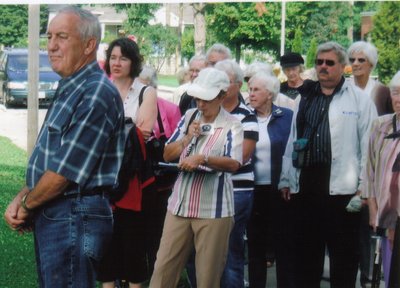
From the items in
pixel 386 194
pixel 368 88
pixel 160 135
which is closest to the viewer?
pixel 386 194

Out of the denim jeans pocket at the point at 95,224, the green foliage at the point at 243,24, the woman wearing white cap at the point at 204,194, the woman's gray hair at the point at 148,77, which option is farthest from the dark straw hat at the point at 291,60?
the green foliage at the point at 243,24

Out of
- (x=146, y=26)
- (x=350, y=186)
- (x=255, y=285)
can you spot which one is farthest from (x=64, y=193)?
(x=146, y=26)

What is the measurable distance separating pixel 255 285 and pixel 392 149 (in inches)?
79.1

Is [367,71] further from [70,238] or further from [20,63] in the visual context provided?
[20,63]

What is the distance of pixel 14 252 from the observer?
320 inches

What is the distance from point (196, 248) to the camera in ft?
18.9

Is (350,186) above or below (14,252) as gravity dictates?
above

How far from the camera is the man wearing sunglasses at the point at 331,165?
6328 mm

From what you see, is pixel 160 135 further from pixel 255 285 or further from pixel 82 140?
pixel 82 140

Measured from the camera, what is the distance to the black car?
94.0 ft

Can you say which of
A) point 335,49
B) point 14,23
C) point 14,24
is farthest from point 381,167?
point 14,24

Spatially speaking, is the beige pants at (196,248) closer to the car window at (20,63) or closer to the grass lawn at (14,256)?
the grass lawn at (14,256)

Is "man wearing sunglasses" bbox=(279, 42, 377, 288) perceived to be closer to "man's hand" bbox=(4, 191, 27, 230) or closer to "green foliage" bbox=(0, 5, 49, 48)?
"man's hand" bbox=(4, 191, 27, 230)

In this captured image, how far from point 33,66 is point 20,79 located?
17.8 metres
